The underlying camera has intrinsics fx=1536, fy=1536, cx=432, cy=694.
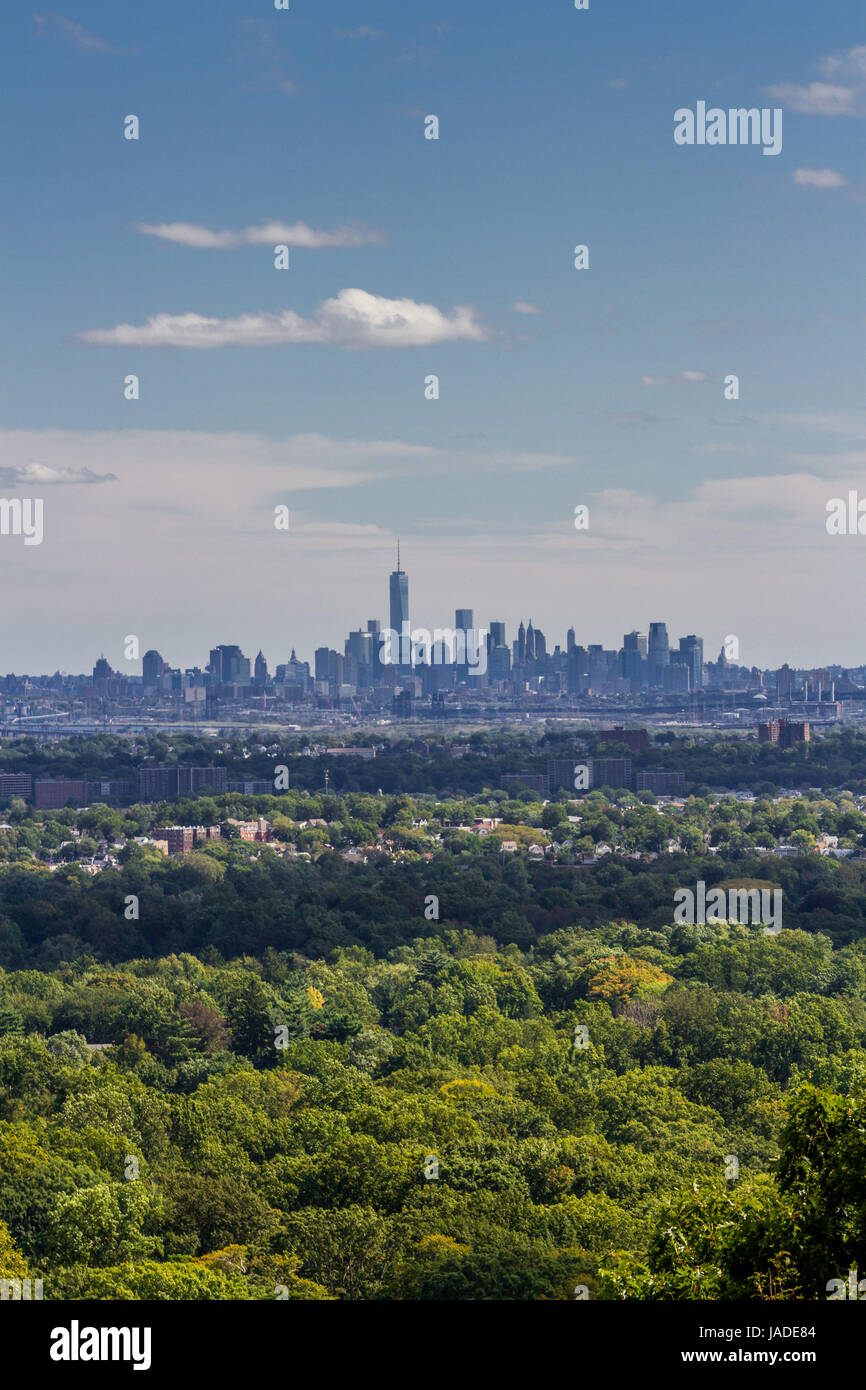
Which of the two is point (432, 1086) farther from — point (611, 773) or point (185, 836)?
point (611, 773)

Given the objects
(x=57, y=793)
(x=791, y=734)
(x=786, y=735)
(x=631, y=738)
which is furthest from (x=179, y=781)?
(x=791, y=734)

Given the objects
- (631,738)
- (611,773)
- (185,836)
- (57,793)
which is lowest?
(185,836)

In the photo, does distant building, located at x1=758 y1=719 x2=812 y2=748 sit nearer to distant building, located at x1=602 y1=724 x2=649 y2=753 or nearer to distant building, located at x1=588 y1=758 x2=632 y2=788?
distant building, located at x1=602 y1=724 x2=649 y2=753

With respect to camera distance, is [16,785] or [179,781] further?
[179,781]

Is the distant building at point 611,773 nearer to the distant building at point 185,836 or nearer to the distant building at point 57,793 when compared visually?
the distant building at point 185,836

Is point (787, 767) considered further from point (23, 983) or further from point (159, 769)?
point (23, 983)

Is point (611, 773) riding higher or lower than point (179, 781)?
higher

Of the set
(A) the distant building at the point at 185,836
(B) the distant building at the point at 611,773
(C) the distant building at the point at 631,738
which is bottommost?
(A) the distant building at the point at 185,836

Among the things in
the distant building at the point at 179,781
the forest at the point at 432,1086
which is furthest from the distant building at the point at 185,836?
the distant building at the point at 179,781

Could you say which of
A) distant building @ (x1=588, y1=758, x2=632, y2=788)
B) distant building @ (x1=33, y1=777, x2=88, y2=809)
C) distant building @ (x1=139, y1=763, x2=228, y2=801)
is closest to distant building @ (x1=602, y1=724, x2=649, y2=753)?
distant building @ (x1=588, y1=758, x2=632, y2=788)

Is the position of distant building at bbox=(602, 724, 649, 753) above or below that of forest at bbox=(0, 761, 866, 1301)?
above
